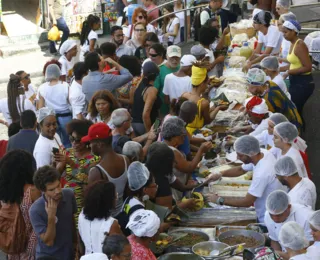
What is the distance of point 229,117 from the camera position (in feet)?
33.6

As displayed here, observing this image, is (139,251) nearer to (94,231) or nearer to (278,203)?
(94,231)

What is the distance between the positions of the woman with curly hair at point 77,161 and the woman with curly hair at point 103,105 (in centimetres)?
108

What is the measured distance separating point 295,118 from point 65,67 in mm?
4483

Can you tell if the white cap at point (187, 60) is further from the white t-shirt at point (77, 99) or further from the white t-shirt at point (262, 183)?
the white t-shirt at point (262, 183)

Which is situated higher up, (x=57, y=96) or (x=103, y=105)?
(x=103, y=105)

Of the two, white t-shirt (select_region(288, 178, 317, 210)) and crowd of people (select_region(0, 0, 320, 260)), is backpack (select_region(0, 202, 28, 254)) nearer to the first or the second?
crowd of people (select_region(0, 0, 320, 260))

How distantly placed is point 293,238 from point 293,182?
1.13 metres

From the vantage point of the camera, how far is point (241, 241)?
684 cm

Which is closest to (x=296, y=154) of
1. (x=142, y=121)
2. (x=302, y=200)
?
(x=302, y=200)

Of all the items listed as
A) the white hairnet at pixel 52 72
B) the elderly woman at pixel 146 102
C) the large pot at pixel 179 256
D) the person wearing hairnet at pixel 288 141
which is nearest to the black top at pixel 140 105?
the elderly woman at pixel 146 102

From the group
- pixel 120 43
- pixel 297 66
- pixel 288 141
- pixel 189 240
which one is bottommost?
pixel 189 240

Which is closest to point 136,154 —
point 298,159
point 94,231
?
point 94,231

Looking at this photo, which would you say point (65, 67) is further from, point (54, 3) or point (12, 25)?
point (12, 25)

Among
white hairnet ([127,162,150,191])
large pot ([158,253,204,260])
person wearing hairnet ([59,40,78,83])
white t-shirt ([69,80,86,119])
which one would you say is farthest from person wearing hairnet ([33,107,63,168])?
person wearing hairnet ([59,40,78,83])
